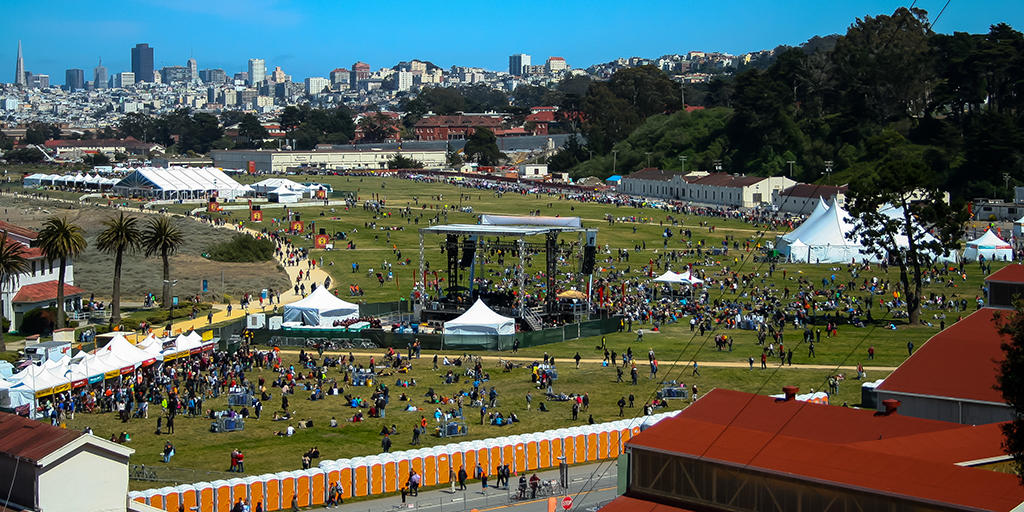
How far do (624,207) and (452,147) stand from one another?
86.5m

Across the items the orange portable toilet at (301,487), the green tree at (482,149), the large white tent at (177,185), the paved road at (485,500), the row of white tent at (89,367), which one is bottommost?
the paved road at (485,500)

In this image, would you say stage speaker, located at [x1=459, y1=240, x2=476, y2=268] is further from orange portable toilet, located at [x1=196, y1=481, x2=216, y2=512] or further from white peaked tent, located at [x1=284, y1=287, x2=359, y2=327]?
orange portable toilet, located at [x1=196, y1=481, x2=216, y2=512]

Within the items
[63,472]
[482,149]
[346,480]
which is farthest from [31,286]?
[482,149]

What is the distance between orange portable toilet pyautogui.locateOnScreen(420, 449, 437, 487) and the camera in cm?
2470

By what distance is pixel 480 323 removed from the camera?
135ft

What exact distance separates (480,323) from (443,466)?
53.5ft

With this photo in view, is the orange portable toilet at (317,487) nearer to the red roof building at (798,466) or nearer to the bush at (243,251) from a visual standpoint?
the red roof building at (798,466)

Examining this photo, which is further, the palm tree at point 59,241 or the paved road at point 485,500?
the palm tree at point 59,241

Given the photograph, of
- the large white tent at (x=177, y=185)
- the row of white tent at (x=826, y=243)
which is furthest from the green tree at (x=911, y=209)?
the large white tent at (x=177, y=185)

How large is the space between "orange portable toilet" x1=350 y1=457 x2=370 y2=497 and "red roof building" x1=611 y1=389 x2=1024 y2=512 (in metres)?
7.50

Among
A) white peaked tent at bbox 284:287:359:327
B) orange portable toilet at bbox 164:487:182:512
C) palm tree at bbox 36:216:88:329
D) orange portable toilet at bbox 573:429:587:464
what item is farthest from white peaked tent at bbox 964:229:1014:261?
orange portable toilet at bbox 164:487:182:512

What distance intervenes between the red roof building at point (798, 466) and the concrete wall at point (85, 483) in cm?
704

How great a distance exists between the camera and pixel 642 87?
165 metres

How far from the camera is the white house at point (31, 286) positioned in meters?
45.3
